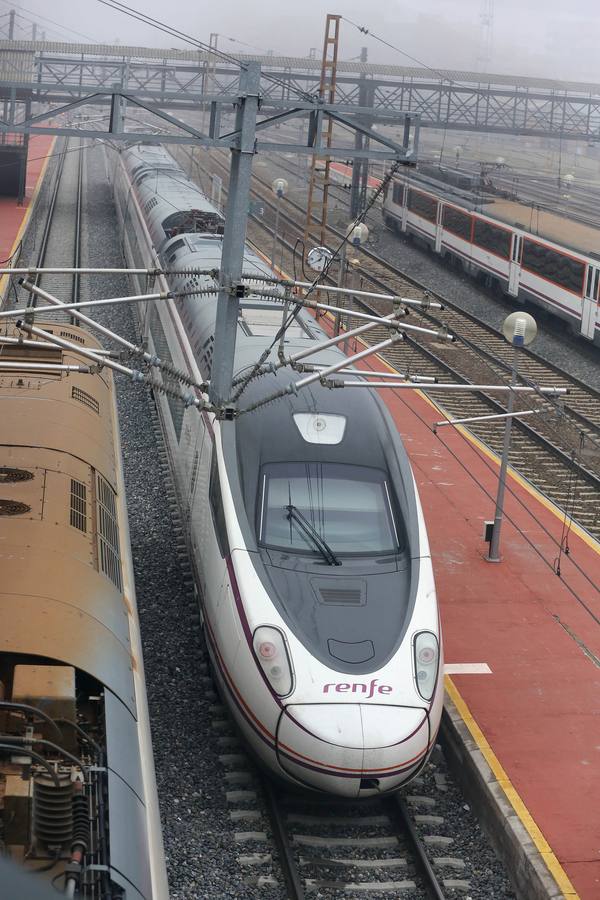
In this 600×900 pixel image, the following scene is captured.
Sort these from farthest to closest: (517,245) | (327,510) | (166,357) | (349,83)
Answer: (349,83) → (517,245) → (166,357) → (327,510)

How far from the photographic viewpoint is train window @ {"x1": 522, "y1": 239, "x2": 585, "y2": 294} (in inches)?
1035

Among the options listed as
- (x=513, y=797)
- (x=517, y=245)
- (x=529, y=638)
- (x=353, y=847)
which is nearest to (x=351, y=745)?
(x=353, y=847)

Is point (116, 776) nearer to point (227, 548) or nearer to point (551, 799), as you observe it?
point (227, 548)

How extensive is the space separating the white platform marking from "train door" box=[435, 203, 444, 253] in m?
27.3

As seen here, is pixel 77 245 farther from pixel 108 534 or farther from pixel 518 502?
pixel 108 534

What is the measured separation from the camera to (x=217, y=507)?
978cm

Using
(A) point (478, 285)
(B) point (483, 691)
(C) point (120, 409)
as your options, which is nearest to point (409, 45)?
(A) point (478, 285)

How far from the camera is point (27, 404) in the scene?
10.5 m

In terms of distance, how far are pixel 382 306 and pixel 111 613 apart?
2439 centimetres

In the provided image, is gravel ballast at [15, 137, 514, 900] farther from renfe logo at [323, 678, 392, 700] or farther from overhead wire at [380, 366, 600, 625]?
overhead wire at [380, 366, 600, 625]

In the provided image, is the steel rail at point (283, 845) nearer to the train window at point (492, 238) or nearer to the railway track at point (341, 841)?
the railway track at point (341, 841)

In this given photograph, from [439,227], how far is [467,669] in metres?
27.7

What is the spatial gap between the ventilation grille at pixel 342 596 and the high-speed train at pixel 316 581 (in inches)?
0.4

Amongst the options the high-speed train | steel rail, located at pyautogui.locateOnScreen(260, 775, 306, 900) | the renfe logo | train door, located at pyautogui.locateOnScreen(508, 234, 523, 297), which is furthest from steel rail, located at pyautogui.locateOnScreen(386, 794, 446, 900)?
train door, located at pyautogui.locateOnScreen(508, 234, 523, 297)
